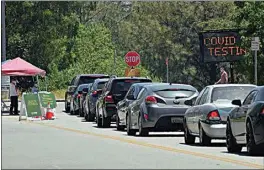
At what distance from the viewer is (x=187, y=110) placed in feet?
77.5

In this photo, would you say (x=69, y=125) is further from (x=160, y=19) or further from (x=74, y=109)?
(x=160, y=19)

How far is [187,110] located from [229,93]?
156 cm

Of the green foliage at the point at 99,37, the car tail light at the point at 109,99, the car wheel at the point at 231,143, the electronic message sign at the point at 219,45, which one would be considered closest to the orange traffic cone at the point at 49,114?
the electronic message sign at the point at 219,45

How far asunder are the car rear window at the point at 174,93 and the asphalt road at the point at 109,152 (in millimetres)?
1119

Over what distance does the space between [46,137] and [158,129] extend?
10.2 feet

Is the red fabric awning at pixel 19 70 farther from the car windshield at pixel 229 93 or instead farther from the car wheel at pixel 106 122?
the car windshield at pixel 229 93

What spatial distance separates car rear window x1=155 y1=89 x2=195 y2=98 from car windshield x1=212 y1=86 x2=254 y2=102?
3948 millimetres

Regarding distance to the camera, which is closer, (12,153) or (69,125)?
(12,153)

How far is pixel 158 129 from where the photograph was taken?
2592 centimetres

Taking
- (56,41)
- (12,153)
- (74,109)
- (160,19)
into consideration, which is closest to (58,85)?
(56,41)

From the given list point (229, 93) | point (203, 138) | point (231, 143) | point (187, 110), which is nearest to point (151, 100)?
point (187, 110)

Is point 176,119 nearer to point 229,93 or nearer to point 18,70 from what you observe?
point 229,93

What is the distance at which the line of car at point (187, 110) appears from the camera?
1912 cm

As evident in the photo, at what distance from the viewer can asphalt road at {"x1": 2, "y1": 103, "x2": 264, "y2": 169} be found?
55.6 ft
